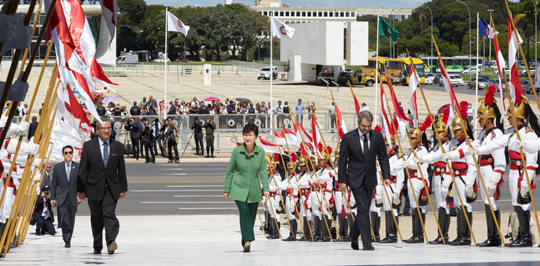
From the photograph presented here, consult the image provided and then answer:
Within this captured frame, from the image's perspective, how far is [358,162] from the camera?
8.74 m

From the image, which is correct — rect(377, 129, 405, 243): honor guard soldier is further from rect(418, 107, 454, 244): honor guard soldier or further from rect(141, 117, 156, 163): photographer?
rect(141, 117, 156, 163): photographer

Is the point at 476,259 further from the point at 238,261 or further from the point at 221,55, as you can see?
the point at 221,55

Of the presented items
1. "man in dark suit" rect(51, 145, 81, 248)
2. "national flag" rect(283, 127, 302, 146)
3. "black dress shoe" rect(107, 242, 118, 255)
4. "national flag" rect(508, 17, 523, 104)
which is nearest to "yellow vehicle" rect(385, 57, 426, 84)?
"national flag" rect(283, 127, 302, 146)

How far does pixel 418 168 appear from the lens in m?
11.0

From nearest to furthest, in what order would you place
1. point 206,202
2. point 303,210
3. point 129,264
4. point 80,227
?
point 129,264
point 303,210
point 80,227
point 206,202

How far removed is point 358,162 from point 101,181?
10.3 ft

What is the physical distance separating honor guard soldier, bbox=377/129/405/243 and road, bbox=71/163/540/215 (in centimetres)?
593

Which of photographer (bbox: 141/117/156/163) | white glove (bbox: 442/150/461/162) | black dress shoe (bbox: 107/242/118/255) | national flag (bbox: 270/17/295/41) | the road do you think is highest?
national flag (bbox: 270/17/295/41)

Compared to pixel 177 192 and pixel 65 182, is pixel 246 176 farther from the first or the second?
pixel 177 192

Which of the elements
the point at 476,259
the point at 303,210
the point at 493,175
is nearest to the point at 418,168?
the point at 493,175

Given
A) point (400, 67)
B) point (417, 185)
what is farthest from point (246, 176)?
point (400, 67)

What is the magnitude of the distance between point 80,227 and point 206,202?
4.74 metres

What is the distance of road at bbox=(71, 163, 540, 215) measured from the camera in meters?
17.4

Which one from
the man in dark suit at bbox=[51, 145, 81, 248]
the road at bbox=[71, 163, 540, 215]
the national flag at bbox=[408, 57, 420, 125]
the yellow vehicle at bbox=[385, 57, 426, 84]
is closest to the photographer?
the national flag at bbox=[408, 57, 420, 125]
